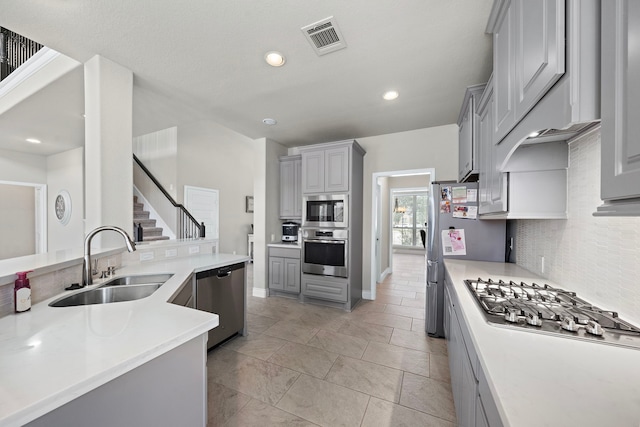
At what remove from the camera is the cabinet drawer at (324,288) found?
11.7ft

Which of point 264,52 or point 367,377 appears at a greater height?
point 264,52

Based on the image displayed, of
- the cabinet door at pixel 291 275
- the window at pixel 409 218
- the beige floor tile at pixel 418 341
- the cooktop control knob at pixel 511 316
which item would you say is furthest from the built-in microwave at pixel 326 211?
the window at pixel 409 218

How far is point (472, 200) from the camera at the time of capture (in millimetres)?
2611

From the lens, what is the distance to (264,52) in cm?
203

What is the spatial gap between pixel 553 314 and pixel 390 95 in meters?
2.40

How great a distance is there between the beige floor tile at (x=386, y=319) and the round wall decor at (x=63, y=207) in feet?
20.1

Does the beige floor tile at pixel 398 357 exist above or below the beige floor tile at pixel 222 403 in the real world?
below

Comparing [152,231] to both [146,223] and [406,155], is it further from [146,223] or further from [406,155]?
[406,155]

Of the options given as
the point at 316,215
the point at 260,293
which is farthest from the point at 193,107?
the point at 260,293

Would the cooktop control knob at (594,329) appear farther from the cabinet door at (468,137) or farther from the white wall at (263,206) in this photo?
the white wall at (263,206)

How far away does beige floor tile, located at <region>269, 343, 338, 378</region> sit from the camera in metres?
2.18

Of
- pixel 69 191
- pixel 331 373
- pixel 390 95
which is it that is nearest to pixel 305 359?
pixel 331 373

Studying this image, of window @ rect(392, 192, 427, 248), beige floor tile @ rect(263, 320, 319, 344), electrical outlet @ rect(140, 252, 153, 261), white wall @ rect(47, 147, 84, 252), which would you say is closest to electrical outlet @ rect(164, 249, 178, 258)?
electrical outlet @ rect(140, 252, 153, 261)

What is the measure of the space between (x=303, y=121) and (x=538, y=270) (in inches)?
122
